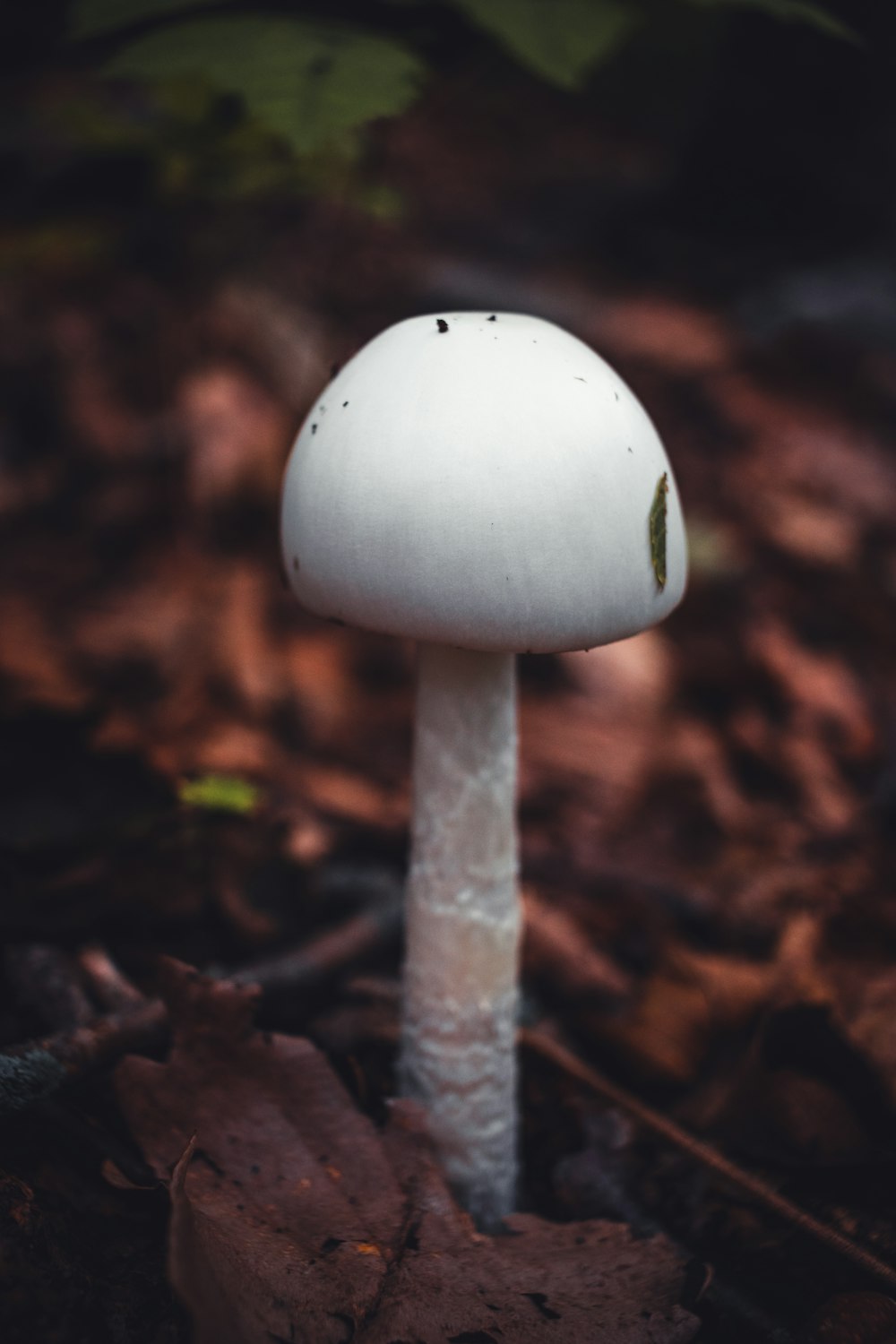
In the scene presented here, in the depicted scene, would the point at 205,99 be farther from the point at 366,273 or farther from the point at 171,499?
the point at 366,273

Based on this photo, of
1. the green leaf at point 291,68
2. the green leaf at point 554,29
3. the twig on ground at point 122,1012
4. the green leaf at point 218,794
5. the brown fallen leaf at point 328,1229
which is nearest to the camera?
the brown fallen leaf at point 328,1229

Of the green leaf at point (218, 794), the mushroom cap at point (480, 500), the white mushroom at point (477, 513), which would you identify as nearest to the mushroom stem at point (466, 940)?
the white mushroom at point (477, 513)

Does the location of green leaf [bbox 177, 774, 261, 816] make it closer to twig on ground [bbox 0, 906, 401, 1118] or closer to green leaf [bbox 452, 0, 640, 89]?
twig on ground [bbox 0, 906, 401, 1118]

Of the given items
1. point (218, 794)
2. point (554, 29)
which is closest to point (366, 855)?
point (218, 794)

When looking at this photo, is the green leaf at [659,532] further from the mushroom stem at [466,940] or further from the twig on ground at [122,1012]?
the twig on ground at [122,1012]

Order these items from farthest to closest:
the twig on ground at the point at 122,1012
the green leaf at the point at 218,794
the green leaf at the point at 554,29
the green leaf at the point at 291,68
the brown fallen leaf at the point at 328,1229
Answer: the green leaf at the point at 218,794 → the green leaf at the point at 554,29 → the green leaf at the point at 291,68 → the twig on ground at the point at 122,1012 → the brown fallen leaf at the point at 328,1229

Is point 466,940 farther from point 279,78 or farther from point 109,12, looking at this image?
point 109,12

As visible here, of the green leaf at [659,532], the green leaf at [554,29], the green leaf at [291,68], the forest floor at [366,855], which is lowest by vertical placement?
the forest floor at [366,855]
